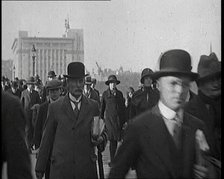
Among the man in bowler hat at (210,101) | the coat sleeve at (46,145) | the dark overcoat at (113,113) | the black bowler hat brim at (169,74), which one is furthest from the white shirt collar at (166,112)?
the coat sleeve at (46,145)

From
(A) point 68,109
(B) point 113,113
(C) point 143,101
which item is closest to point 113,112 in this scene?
(B) point 113,113

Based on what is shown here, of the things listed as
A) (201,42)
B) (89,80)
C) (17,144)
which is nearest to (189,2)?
(201,42)

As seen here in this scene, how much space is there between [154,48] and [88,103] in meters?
0.72

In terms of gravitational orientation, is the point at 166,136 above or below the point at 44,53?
below

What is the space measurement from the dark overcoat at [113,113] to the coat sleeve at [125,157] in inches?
42.8

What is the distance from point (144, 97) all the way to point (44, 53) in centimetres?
84

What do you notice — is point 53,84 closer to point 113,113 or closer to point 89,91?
point 89,91

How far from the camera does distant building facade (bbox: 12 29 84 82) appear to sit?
3.62 meters

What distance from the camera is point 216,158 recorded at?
3.90m

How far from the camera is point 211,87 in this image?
13.8 ft

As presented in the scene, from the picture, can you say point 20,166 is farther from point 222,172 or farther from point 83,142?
point 222,172

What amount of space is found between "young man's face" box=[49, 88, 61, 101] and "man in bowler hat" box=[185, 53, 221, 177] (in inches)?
44.9

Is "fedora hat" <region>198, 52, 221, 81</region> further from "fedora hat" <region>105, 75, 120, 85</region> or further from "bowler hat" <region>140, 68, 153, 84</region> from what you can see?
"fedora hat" <region>105, 75, 120, 85</region>

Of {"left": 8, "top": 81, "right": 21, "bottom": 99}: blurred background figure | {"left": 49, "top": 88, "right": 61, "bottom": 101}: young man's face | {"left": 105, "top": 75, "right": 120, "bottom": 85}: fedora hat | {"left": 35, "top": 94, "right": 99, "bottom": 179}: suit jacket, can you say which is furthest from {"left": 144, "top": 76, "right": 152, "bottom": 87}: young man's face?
{"left": 8, "top": 81, "right": 21, "bottom": 99}: blurred background figure
